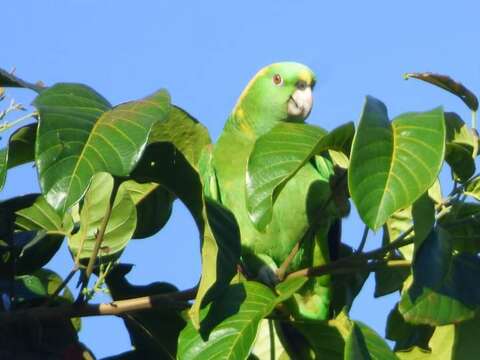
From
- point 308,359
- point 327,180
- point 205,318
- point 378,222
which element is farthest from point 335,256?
point 378,222

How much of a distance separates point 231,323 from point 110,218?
0.33 meters

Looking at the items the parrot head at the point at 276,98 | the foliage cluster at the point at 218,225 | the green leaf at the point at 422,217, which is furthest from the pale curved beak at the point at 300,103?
the green leaf at the point at 422,217

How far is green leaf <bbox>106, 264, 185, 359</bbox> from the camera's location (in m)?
1.79

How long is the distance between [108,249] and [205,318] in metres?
0.29

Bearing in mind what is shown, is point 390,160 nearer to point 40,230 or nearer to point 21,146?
point 21,146

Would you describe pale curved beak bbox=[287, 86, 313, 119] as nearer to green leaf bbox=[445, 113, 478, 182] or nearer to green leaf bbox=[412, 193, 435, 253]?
green leaf bbox=[445, 113, 478, 182]

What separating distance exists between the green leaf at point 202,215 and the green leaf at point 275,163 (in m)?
0.07

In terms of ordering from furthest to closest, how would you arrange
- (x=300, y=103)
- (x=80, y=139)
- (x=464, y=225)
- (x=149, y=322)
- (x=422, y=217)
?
1. (x=300, y=103)
2. (x=149, y=322)
3. (x=464, y=225)
4. (x=422, y=217)
5. (x=80, y=139)

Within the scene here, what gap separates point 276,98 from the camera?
97.1 inches

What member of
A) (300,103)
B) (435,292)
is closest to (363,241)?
(435,292)

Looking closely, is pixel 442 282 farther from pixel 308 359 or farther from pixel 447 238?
pixel 308 359

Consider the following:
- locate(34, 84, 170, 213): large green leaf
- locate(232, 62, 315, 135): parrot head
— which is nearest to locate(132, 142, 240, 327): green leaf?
locate(34, 84, 170, 213): large green leaf

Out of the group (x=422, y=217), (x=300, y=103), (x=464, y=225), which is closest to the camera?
(x=422, y=217)

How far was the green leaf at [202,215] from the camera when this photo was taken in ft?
4.68
